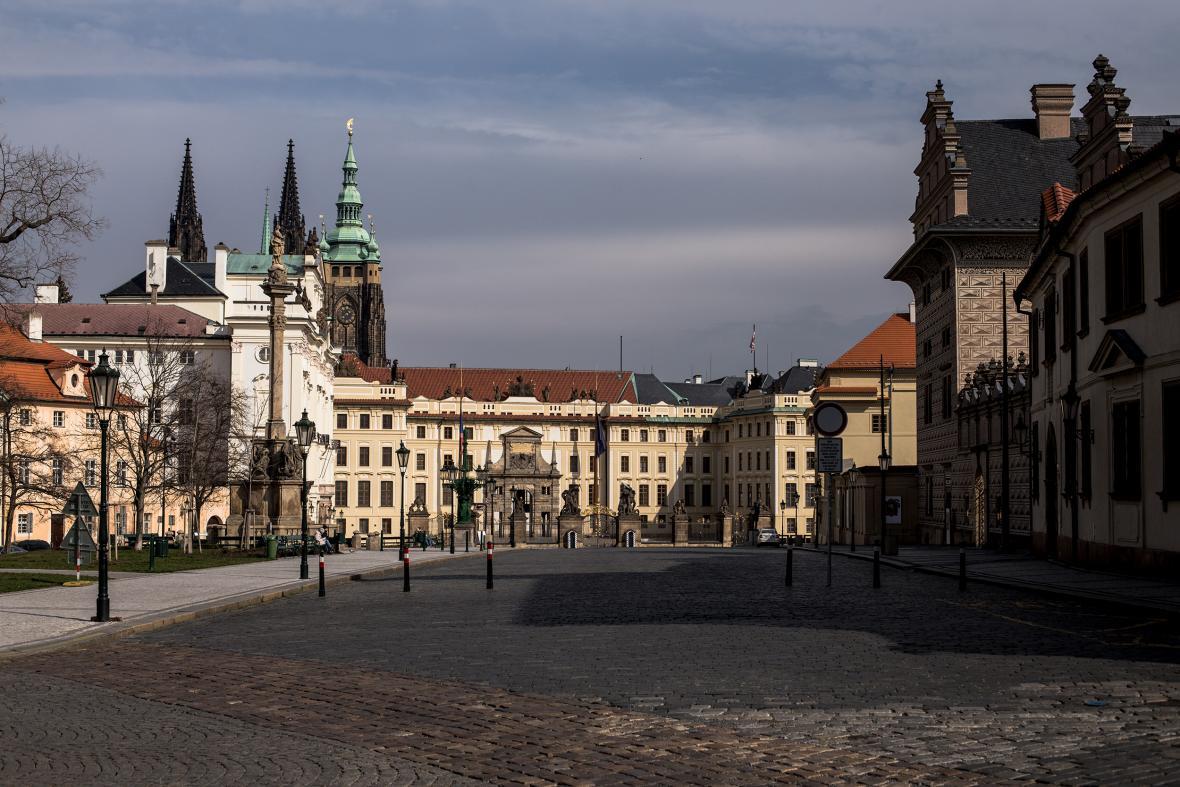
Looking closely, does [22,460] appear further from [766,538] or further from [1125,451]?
[766,538]

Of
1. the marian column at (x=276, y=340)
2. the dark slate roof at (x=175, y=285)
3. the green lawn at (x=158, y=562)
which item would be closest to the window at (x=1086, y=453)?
the green lawn at (x=158, y=562)

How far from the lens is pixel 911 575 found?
1345 inches

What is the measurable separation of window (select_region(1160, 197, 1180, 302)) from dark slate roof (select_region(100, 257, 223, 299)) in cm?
9073

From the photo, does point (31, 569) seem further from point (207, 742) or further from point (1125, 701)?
point (1125, 701)

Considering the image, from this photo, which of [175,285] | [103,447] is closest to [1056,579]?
[103,447]

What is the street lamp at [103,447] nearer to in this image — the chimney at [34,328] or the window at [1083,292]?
the window at [1083,292]

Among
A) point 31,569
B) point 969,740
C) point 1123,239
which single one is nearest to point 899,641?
point 969,740

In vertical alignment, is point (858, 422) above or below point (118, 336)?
below

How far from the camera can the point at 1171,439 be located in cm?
2738

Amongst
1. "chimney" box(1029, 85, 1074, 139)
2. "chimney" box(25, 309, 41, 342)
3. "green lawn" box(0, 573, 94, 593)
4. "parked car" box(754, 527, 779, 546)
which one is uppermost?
"chimney" box(1029, 85, 1074, 139)

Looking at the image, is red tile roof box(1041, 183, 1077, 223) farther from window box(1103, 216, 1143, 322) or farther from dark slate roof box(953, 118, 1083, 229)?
dark slate roof box(953, 118, 1083, 229)

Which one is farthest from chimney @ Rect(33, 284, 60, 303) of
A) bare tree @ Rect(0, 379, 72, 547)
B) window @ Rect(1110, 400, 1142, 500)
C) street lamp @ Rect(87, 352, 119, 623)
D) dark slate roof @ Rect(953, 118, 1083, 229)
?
window @ Rect(1110, 400, 1142, 500)

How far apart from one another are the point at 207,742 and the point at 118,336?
93924mm

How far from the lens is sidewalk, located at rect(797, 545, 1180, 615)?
22.9 m
